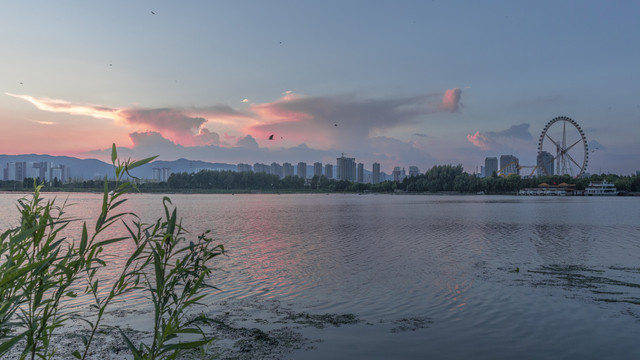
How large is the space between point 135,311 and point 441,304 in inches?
393

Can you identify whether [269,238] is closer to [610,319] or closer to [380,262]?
[380,262]

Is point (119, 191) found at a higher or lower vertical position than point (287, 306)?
higher

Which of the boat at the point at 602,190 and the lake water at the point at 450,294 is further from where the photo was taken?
the boat at the point at 602,190

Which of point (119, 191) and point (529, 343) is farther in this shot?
point (529, 343)

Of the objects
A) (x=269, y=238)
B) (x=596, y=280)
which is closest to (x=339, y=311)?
(x=596, y=280)

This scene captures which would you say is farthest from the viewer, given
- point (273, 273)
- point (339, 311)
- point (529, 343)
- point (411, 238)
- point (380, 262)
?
point (411, 238)

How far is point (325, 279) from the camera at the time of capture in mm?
17938

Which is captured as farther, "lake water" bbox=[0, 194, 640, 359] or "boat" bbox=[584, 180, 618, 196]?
"boat" bbox=[584, 180, 618, 196]

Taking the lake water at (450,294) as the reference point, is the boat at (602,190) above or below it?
above

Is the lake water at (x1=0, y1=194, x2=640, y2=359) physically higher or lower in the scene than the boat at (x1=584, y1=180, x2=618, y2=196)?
lower

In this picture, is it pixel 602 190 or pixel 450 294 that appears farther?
pixel 602 190

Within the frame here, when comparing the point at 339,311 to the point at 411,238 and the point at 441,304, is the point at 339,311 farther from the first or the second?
the point at 411,238

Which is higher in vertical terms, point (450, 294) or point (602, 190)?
point (602, 190)

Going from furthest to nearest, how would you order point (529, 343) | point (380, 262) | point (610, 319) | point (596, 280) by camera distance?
1. point (380, 262)
2. point (596, 280)
3. point (610, 319)
4. point (529, 343)
